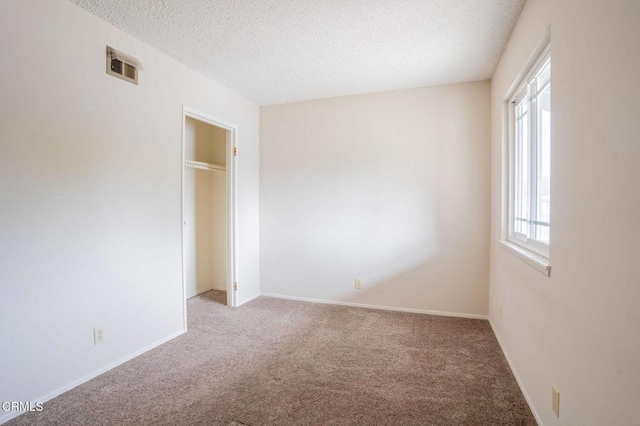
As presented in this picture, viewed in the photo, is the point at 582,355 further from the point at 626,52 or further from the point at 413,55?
the point at 413,55

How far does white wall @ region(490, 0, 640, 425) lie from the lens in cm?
92

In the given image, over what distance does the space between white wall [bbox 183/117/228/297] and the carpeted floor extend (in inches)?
46.9

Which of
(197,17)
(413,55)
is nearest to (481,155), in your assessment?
(413,55)

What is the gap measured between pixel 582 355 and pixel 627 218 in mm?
607

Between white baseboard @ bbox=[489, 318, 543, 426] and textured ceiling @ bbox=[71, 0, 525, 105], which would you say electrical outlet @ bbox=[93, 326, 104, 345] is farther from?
white baseboard @ bbox=[489, 318, 543, 426]

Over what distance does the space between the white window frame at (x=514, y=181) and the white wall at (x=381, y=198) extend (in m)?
0.57

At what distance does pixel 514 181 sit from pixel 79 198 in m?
3.34

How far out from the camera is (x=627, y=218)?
0.94 meters

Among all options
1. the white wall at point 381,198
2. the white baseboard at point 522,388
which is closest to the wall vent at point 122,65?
the white wall at point 381,198

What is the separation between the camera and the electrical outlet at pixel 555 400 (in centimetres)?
143

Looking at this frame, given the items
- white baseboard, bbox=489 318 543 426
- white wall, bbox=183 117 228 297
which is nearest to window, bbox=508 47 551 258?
white baseboard, bbox=489 318 543 426

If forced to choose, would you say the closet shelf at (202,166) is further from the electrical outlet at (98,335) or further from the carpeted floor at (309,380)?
the electrical outlet at (98,335)

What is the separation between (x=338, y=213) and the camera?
383 cm

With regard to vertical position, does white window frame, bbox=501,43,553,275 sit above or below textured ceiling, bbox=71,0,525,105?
below
